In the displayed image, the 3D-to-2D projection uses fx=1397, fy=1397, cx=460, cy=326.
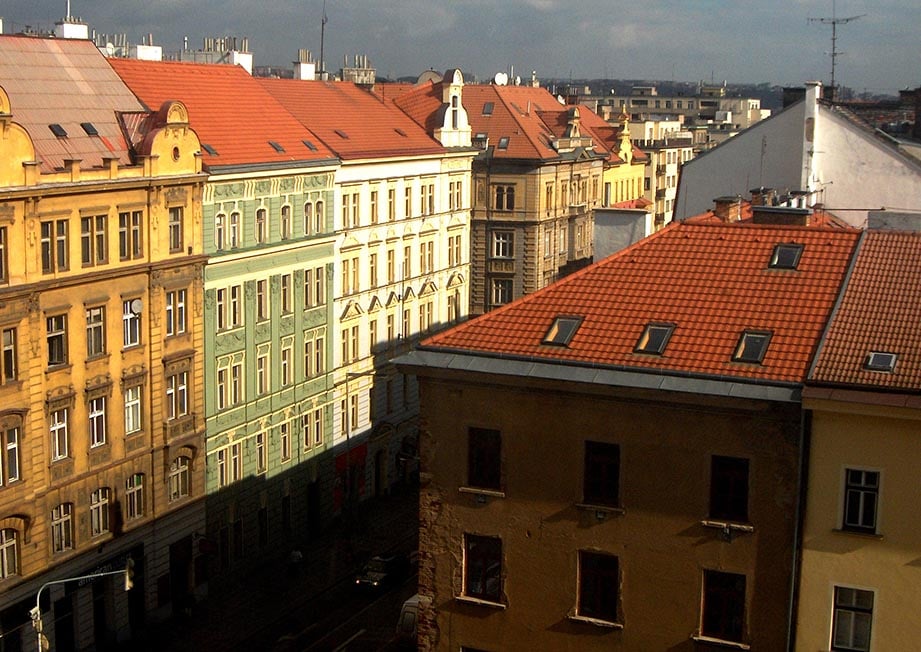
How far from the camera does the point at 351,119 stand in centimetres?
7075

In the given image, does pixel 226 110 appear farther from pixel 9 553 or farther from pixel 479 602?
pixel 479 602

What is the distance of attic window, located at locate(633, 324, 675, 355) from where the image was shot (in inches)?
Answer: 1209

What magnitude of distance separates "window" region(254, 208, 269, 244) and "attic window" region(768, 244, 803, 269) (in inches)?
1123

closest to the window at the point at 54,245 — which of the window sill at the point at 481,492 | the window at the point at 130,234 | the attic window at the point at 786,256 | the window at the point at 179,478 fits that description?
the window at the point at 130,234

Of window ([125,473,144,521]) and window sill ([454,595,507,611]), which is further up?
window sill ([454,595,507,611])

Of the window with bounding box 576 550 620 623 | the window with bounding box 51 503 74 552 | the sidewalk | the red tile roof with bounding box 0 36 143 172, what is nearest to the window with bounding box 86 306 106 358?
the red tile roof with bounding box 0 36 143 172

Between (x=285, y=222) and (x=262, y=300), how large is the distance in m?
3.77

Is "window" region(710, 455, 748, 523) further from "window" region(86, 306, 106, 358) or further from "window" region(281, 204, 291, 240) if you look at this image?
"window" region(281, 204, 291, 240)

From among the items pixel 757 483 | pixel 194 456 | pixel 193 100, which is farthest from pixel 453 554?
pixel 193 100

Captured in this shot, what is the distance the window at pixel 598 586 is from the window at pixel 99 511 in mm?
22382

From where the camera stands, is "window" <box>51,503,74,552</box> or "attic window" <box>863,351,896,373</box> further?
"window" <box>51,503,74,552</box>

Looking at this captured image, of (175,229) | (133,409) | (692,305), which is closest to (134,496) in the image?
(133,409)

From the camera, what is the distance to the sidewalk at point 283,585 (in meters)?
50.9

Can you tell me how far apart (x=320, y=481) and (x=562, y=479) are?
34831mm
